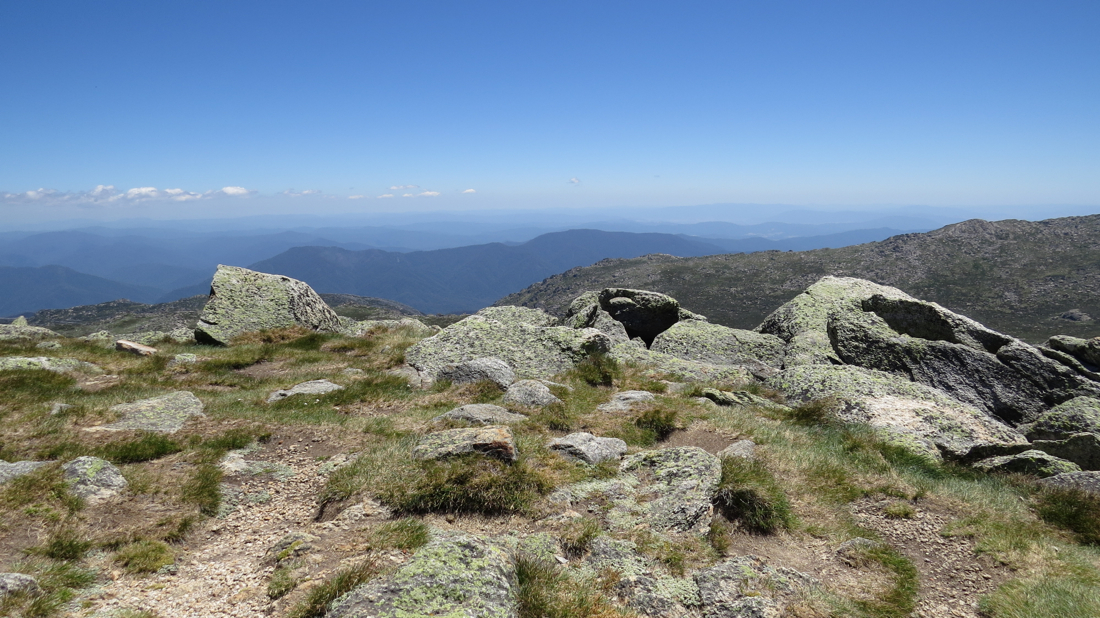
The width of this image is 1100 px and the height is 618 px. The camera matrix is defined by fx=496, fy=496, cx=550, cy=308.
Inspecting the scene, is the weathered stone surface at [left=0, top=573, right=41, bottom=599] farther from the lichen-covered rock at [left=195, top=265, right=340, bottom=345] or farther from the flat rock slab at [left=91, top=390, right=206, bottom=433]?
the lichen-covered rock at [left=195, top=265, right=340, bottom=345]

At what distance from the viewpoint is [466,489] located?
9.55 meters

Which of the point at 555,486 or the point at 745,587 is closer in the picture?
the point at 745,587

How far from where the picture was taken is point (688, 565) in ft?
27.3

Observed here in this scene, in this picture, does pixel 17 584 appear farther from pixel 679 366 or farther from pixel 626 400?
pixel 679 366

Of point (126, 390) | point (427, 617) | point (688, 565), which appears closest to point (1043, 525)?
point (688, 565)

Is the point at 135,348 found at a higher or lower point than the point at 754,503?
higher

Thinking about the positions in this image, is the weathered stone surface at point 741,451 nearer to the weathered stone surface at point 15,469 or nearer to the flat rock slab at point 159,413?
the flat rock slab at point 159,413

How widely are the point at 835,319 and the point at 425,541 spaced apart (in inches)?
770

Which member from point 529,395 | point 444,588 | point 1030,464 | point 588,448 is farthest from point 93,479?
point 1030,464

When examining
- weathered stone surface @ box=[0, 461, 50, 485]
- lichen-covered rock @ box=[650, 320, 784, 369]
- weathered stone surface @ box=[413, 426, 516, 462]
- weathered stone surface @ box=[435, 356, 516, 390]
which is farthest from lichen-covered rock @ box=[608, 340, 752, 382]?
weathered stone surface @ box=[0, 461, 50, 485]

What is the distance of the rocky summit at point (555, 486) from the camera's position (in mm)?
7395

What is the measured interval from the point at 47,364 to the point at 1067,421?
33.0 meters

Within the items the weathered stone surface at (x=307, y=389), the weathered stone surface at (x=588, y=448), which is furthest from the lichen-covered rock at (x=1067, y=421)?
the weathered stone surface at (x=307, y=389)

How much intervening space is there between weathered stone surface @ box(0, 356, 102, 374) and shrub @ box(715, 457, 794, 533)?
21.8m
